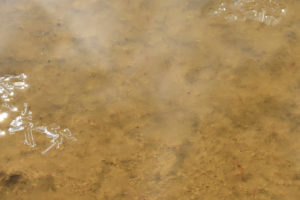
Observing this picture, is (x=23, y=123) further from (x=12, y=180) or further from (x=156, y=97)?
(x=156, y=97)

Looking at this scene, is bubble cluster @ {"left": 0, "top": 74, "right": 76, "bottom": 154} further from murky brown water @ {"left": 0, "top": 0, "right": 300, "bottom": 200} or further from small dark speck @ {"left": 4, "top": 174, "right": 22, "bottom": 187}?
small dark speck @ {"left": 4, "top": 174, "right": 22, "bottom": 187}

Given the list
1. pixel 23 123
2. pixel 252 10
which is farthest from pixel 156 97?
pixel 252 10

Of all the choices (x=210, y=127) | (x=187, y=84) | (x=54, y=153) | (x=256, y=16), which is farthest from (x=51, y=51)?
(x=256, y=16)

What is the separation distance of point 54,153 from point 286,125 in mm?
1342

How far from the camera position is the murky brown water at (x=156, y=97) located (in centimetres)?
174

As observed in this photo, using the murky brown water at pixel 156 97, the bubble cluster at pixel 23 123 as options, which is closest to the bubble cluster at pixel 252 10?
the murky brown water at pixel 156 97

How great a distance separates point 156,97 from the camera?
1900 millimetres

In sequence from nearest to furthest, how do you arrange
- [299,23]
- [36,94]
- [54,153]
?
[54,153], [36,94], [299,23]

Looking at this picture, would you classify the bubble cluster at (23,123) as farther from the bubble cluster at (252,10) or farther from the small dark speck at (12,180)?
the bubble cluster at (252,10)

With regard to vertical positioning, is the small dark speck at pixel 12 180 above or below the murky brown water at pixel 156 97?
below

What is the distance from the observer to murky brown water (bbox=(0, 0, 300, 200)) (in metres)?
1.74

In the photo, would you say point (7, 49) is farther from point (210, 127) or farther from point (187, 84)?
point (210, 127)

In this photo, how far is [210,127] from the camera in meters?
1.82

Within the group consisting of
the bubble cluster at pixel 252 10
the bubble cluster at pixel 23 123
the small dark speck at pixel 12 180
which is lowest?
the small dark speck at pixel 12 180
